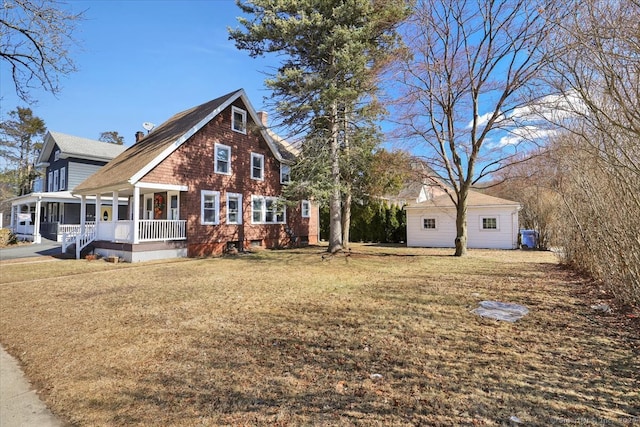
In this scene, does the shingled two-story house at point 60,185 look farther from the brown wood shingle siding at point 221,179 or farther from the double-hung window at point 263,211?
the double-hung window at point 263,211

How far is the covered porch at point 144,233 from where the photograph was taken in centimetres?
1297

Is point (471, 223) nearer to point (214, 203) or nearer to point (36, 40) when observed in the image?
point (214, 203)

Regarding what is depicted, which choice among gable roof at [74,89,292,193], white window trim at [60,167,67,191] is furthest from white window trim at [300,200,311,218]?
white window trim at [60,167,67,191]

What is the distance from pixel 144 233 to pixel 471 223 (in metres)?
18.1

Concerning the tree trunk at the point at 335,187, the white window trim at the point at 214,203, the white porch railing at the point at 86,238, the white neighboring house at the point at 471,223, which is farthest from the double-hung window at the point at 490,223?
the white porch railing at the point at 86,238

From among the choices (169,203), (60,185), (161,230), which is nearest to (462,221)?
(161,230)

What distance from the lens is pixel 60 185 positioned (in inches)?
932

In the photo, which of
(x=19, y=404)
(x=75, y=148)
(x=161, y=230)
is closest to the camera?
(x=19, y=404)

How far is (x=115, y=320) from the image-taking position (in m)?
5.45

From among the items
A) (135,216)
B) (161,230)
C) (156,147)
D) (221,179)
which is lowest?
(161,230)

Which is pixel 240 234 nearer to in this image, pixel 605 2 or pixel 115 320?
pixel 115 320

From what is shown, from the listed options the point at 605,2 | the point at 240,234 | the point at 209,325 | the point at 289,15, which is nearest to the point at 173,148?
the point at 240,234

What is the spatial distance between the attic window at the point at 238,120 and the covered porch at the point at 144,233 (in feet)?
15.0

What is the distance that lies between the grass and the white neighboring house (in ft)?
39.2
